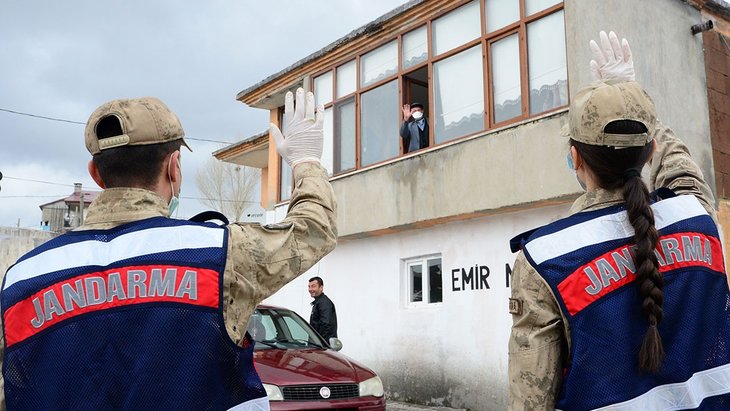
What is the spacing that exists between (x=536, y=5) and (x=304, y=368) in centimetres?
615

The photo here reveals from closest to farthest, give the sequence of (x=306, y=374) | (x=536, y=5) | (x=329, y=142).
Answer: (x=306, y=374) < (x=536, y=5) < (x=329, y=142)

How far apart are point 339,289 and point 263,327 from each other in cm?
552

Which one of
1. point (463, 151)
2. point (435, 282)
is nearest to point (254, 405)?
point (463, 151)

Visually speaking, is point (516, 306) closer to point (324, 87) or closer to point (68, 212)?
point (324, 87)

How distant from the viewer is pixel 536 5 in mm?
9742

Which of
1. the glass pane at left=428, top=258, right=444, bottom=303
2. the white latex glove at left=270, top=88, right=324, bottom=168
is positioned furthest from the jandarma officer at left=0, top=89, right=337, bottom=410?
the glass pane at left=428, top=258, right=444, bottom=303

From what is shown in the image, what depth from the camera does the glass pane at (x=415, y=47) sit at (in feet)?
37.9

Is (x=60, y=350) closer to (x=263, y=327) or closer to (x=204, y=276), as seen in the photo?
(x=204, y=276)

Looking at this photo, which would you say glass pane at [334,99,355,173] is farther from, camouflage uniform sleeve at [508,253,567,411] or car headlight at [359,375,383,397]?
camouflage uniform sleeve at [508,253,567,411]

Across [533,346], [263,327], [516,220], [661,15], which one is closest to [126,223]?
[533,346]

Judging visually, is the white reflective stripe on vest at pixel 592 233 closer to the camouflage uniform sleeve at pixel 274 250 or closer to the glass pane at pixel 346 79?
the camouflage uniform sleeve at pixel 274 250

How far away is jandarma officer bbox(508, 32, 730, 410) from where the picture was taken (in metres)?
1.89

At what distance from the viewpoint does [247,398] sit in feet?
6.05

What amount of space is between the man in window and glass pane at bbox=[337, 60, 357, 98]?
5.56 ft
